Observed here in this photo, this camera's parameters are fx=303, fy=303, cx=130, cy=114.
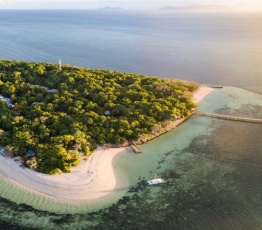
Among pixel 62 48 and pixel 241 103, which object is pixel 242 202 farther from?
pixel 62 48

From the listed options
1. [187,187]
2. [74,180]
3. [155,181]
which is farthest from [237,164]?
[74,180]

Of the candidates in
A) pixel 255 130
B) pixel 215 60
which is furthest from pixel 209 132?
pixel 215 60

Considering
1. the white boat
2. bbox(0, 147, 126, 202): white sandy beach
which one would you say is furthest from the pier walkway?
bbox(0, 147, 126, 202): white sandy beach

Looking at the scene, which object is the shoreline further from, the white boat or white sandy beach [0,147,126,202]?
the white boat

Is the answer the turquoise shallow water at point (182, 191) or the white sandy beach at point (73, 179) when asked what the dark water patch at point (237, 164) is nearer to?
the turquoise shallow water at point (182, 191)

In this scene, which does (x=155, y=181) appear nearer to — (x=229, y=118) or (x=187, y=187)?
(x=187, y=187)
